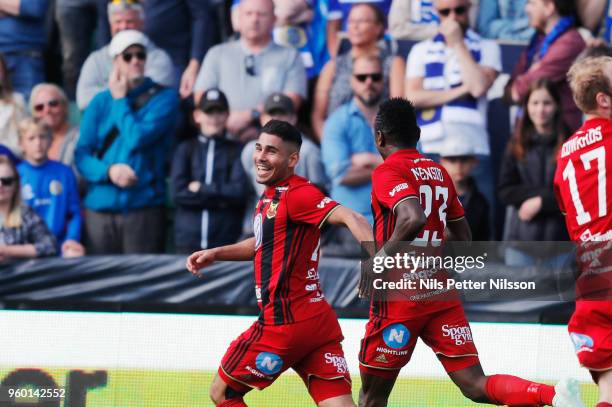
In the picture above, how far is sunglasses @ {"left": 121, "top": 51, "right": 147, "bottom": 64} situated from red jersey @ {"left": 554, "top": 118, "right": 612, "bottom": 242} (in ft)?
17.8

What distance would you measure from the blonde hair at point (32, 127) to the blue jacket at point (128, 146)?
33 centimetres

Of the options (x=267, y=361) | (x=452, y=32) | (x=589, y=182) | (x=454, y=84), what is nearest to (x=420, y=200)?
(x=589, y=182)

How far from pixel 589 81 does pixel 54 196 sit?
234 inches

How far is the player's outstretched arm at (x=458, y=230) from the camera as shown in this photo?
22.5 feet

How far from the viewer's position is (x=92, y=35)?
11.7 m

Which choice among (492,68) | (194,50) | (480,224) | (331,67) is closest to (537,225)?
(480,224)

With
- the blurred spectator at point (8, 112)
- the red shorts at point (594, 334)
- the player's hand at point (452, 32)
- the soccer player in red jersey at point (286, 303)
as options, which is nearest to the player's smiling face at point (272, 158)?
the soccer player in red jersey at point (286, 303)

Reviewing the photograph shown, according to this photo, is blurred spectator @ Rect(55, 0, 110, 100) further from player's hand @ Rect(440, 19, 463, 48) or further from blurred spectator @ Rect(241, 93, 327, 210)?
player's hand @ Rect(440, 19, 463, 48)

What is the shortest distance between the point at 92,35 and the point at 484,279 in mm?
5820

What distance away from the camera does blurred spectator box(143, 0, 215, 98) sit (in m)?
11.1

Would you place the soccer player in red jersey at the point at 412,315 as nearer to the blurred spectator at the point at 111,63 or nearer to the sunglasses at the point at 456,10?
the sunglasses at the point at 456,10

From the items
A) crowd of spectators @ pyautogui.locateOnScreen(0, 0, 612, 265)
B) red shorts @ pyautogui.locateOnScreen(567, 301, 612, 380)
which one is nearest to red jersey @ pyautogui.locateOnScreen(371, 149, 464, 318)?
red shorts @ pyautogui.locateOnScreen(567, 301, 612, 380)

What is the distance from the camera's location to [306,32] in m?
11.0

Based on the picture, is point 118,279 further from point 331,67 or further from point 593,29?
point 593,29
